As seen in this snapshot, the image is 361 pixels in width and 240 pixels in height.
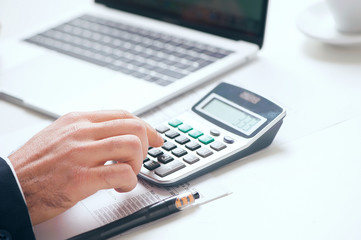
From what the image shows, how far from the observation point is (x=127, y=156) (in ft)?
1.89

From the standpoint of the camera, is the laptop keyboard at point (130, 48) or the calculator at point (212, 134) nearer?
the calculator at point (212, 134)

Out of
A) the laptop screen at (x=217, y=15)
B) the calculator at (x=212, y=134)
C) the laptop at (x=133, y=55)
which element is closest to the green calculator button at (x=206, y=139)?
the calculator at (x=212, y=134)

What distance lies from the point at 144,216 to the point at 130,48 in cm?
43

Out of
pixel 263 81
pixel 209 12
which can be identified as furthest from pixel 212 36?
pixel 263 81

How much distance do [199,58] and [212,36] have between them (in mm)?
76

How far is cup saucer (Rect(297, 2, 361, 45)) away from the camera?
85 centimetres

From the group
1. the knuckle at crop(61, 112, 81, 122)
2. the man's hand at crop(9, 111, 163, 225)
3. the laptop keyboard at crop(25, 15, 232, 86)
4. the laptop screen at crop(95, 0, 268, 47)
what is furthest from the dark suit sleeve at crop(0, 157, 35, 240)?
the laptop screen at crop(95, 0, 268, 47)

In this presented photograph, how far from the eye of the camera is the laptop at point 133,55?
79cm

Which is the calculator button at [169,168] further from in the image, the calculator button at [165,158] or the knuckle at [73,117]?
the knuckle at [73,117]

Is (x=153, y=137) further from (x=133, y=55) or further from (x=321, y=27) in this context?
(x=321, y=27)

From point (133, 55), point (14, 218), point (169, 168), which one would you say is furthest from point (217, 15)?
point (14, 218)

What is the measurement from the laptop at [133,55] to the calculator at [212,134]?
0.10 meters

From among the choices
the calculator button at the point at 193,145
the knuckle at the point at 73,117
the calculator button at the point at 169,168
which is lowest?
the calculator button at the point at 169,168

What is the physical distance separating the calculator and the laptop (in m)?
0.10
